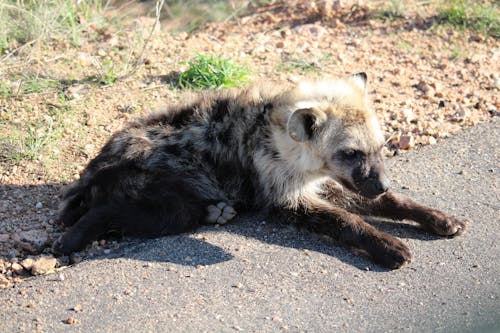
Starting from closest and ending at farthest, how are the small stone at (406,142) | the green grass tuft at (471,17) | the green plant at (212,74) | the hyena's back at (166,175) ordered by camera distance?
the hyena's back at (166,175)
the small stone at (406,142)
the green plant at (212,74)
the green grass tuft at (471,17)

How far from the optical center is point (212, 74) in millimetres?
6742

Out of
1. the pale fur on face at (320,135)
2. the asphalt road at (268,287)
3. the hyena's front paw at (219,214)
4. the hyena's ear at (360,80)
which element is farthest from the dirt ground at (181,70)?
the pale fur on face at (320,135)

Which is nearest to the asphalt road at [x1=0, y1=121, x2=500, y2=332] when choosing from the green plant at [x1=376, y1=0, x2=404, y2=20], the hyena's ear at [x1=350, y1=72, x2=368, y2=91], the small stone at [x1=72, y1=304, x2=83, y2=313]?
the small stone at [x1=72, y1=304, x2=83, y2=313]

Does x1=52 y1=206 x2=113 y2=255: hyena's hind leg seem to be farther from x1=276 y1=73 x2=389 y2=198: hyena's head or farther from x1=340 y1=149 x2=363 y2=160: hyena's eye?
x1=340 y1=149 x2=363 y2=160: hyena's eye

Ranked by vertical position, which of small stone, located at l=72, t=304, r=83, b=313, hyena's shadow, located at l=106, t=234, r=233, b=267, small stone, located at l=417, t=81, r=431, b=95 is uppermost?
small stone, located at l=417, t=81, r=431, b=95

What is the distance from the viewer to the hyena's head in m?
4.79

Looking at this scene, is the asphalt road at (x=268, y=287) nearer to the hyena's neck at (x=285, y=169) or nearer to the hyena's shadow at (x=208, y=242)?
the hyena's shadow at (x=208, y=242)

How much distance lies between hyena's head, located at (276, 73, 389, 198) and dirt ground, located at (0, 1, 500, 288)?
1302 mm

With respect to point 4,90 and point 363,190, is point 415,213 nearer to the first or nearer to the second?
point 363,190

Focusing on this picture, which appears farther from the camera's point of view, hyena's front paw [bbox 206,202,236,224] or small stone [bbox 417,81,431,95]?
small stone [bbox 417,81,431,95]

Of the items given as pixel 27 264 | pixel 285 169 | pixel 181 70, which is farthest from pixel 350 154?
pixel 181 70

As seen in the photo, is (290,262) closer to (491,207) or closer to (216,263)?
(216,263)

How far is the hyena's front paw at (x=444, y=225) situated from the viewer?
190 inches

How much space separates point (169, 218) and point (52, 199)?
117 cm
